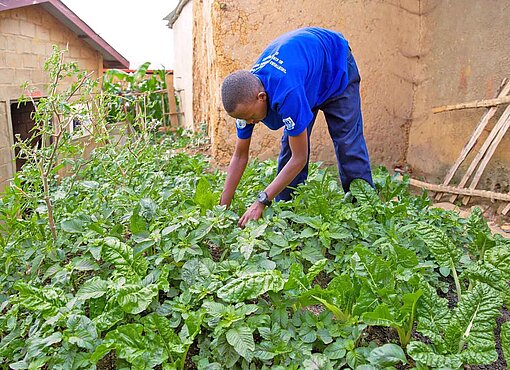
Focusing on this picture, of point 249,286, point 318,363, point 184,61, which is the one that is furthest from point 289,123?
point 184,61

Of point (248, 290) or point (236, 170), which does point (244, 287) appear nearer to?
point (248, 290)

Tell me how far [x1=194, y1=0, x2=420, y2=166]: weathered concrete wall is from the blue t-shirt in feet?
6.87

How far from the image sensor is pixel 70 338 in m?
1.68

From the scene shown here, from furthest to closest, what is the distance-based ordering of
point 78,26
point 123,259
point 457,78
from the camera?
point 78,26, point 457,78, point 123,259

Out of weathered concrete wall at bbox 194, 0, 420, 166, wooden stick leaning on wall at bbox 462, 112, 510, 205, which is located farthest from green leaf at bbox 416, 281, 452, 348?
weathered concrete wall at bbox 194, 0, 420, 166

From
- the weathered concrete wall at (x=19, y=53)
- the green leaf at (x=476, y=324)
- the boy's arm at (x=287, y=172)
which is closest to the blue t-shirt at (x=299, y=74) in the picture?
the boy's arm at (x=287, y=172)

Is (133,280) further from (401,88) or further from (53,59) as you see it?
(401,88)

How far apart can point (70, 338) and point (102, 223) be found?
2.84 ft

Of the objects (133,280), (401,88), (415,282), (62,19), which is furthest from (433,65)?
(62,19)

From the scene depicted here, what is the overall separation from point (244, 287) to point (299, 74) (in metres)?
1.10

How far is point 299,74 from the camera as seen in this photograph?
7.66ft

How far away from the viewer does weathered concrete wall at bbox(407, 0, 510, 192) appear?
434cm

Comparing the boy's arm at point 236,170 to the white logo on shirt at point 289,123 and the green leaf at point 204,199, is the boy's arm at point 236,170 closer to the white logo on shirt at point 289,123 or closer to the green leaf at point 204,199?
the green leaf at point 204,199

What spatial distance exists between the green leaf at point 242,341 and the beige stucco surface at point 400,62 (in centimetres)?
337
